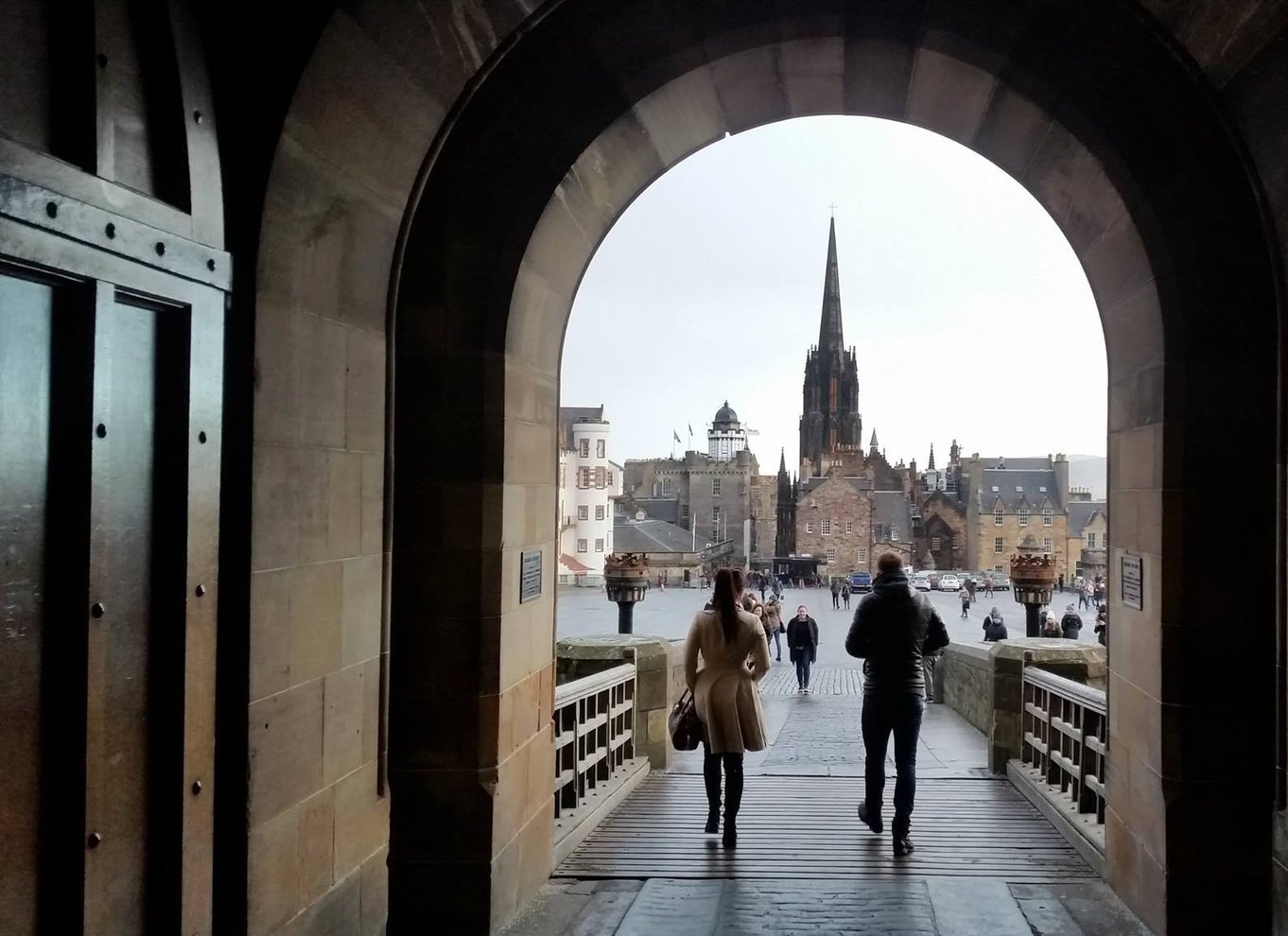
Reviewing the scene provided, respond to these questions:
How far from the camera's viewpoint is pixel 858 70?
5.43 m

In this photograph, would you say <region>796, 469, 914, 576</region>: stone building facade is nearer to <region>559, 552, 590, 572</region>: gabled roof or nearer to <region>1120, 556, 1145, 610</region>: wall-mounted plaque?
<region>559, 552, 590, 572</region>: gabled roof

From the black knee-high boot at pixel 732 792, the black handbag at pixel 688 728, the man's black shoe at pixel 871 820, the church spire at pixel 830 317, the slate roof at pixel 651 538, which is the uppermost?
Answer: the church spire at pixel 830 317

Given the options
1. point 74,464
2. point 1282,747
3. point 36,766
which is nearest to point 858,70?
point 1282,747

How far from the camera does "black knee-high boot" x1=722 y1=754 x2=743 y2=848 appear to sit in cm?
592

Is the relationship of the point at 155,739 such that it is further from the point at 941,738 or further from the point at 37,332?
the point at 941,738

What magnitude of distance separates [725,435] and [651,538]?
141ft

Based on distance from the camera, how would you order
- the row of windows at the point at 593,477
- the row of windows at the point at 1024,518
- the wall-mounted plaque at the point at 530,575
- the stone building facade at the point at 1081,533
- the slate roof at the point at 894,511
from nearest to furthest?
the wall-mounted plaque at the point at 530,575
the row of windows at the point at 593,477
the stone building facade at the point at 1081,533
the row of windows at the point at 1024,518
the slate roof at the point at 894,511

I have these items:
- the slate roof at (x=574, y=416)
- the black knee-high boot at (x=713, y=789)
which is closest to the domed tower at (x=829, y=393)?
the slate roof at (x=574, y=416)

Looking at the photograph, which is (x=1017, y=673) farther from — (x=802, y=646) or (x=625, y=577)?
(x=802, y=646)

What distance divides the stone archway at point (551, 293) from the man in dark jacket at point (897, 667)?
1.05m

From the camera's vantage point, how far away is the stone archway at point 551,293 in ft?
15.4

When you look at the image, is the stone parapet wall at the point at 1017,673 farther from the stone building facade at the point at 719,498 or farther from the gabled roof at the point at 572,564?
the stone building facade at the point at 719,498

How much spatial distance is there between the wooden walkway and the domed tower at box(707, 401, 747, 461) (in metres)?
109

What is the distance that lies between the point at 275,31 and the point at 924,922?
4.60 meters
